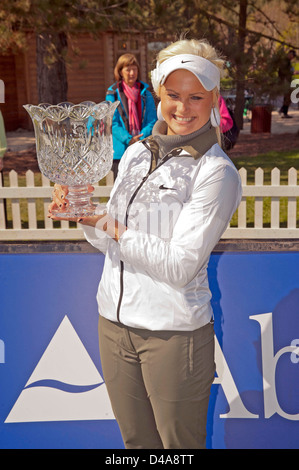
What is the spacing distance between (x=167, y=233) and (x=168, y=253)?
0.37 ft

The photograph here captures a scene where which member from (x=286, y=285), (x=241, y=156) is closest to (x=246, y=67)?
(x=241, y=156)

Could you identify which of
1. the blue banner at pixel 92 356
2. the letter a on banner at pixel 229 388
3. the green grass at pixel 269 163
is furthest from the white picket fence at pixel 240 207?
the letter a on banner at pixel 229 388

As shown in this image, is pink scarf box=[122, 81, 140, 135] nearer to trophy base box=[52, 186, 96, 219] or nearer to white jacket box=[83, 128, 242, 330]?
white jacket box=[83, 128, 242, 330]

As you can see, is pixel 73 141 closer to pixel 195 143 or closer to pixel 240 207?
pixel 195 143

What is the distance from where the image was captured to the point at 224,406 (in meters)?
2.84

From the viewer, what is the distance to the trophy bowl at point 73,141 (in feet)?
6.75

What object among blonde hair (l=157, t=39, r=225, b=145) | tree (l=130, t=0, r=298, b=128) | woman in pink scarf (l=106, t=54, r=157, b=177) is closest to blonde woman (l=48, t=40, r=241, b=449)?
blonde hair (l=157, t=39, r=225, b=145)

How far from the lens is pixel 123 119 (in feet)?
22.8

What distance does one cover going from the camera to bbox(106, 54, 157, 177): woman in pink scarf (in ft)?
22.3

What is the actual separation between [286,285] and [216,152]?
0.97 metres

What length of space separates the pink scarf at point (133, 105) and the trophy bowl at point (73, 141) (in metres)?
4.94

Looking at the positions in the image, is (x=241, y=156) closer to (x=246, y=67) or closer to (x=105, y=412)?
(x=246, y=67)

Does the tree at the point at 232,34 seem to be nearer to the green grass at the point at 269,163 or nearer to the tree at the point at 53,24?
the tree at the point at 53,24

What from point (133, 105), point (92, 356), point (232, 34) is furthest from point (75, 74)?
point (92, 356)
